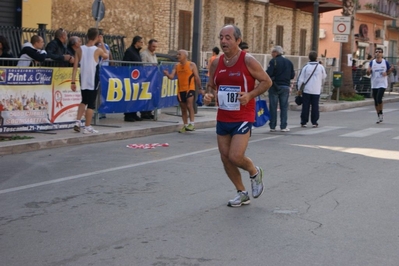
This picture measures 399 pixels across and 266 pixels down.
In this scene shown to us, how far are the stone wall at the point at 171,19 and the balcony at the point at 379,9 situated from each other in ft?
36.9

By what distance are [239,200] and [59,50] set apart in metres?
8.35

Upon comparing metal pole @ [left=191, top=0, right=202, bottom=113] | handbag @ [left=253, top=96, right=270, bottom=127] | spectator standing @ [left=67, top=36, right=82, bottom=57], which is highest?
metal pole @ [left=191, top=0, right=202, bottom=113]

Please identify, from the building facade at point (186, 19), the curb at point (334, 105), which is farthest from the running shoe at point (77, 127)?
the curb at point (334, 105)

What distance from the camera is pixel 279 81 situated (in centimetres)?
1664

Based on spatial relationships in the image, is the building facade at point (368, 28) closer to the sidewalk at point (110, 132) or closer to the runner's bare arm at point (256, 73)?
the sidewalk at point (110, 132)

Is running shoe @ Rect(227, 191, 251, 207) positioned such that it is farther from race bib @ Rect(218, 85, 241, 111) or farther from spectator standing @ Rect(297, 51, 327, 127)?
spectator standing @ Rect(297, 51, 327, 127)

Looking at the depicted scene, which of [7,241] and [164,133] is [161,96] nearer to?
[164,133]

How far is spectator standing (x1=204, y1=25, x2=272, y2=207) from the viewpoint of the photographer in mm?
8109

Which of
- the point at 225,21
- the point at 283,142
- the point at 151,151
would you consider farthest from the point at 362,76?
the point at 151,151

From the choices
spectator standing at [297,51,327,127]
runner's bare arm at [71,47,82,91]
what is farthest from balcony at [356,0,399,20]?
runner's bare arm at [71,47,82,91]

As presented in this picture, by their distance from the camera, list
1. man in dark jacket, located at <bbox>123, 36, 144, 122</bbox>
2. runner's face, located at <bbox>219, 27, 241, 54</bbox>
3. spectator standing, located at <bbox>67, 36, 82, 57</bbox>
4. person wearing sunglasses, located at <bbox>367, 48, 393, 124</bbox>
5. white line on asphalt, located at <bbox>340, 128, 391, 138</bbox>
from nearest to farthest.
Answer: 1. runner's face, located at <bbox>219, 27, 241, 54</bbox>
2. spectator standing, located at <bbox>67, 36, 82, 57</bbox>
3. white line on asphalt, located at <bbox>340, 128, 391, 138</bbox>
4. man in dark jacket, located at <bbox>123, 36, 144, 122</bbox>
5. person wearing sunglasses, located at <bbox>367, 48, 393, 124</bbox>

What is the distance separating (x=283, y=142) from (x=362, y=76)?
1948cm

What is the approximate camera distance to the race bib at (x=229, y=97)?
8.16 m

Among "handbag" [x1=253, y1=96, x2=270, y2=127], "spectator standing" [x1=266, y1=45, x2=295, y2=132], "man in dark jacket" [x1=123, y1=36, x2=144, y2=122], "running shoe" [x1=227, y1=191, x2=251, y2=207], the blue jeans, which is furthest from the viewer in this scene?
"man in dark jacket" [x1=123, y1=36, x2=144, y2=122]
